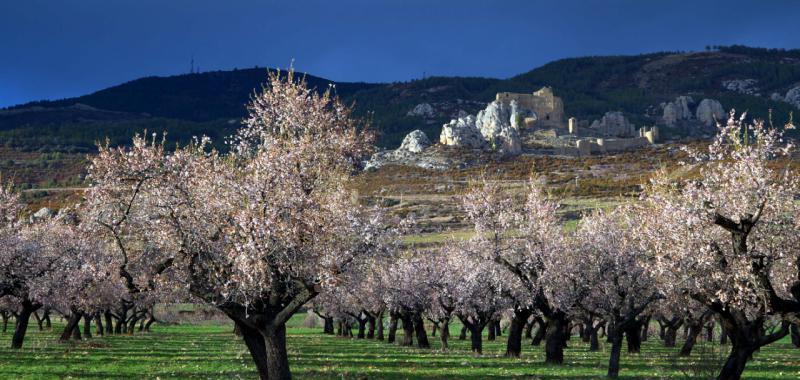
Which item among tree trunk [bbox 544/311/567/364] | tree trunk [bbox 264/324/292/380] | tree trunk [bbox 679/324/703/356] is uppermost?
tree trunk [bbox 264/324/292/380]

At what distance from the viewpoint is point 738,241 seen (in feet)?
66.4

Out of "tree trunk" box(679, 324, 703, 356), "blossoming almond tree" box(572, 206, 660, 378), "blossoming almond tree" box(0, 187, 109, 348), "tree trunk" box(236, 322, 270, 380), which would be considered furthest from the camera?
"tree trunk" box(679, 324, 703, 356)

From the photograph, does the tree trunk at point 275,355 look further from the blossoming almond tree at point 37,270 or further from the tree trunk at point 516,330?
the tree trunk at point 516,330

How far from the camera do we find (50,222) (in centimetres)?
5572

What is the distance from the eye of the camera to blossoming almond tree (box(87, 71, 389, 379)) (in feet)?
63.4

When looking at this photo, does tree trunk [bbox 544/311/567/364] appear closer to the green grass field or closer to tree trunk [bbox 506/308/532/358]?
the green grass field

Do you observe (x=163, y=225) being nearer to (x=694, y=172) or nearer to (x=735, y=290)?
(x=735, y=290)

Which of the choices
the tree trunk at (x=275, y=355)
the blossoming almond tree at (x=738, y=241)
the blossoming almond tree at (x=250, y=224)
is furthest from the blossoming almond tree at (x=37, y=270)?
the blossoming almond tree at (x=738, y=241)

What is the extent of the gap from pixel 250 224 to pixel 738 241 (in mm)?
13663

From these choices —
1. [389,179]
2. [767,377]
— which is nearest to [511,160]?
[389,179]

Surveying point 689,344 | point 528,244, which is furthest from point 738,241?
point 689,344

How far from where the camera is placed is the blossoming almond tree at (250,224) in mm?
19312

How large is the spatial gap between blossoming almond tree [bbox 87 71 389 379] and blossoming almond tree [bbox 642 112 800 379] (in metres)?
8.96

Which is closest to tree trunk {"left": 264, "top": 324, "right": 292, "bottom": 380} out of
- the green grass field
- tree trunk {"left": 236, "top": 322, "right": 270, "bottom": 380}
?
tree trunk {"left": 236, "top": 322, "right": 270, "bottom": 380}
